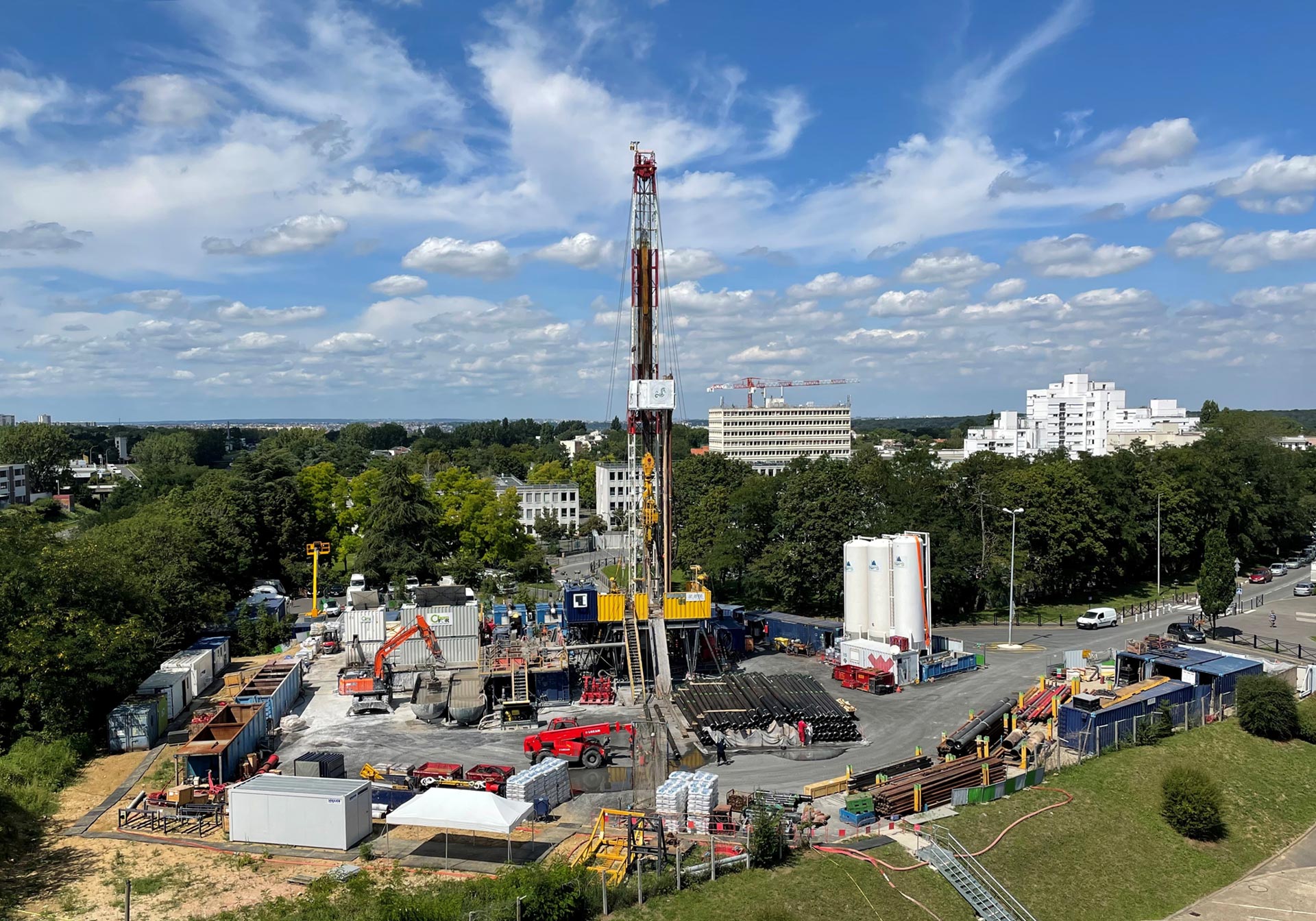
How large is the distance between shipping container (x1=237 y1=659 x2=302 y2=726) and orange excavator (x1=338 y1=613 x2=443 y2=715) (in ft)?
5.77

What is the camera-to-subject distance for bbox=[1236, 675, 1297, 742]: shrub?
100ft

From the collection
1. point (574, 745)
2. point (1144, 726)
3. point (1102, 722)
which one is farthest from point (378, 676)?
point (1144, 726)

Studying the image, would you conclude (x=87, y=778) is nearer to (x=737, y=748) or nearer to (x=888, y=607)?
(x=737, y=748)

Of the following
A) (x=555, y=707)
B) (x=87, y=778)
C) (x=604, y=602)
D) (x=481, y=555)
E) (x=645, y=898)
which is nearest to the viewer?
(x=645, y=898)

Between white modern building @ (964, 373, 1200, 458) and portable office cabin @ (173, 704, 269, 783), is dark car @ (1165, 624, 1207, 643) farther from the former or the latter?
white modern building @ (964, 373, 1200, 458)

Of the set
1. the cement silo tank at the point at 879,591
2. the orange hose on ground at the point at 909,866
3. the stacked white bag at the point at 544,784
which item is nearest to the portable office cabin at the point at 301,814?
the stacked white bag at the point at 544,784

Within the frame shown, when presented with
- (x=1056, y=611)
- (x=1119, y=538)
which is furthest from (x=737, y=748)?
(x=1119, y=538)

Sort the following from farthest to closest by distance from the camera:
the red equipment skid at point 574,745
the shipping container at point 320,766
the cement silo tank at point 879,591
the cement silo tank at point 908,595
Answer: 1. the cement silo tank at point 879,591
2. the cement silo tank at point 908,595
3. the red equipment skid at point 574,745
4. the shipping container at point 320,766

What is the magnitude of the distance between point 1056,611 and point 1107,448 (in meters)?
97.4

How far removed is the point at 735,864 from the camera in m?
20.3

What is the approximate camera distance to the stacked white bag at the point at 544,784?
22812 millimetres

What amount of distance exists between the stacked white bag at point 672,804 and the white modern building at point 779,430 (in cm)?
12434

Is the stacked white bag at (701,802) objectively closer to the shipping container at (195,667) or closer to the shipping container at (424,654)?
the shipping container at (424,654)

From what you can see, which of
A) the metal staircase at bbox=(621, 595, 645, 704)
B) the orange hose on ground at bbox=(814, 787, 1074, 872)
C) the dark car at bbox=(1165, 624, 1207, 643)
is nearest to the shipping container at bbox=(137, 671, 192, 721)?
the metal staircase at bbox=(621, 595, 645, 704)
